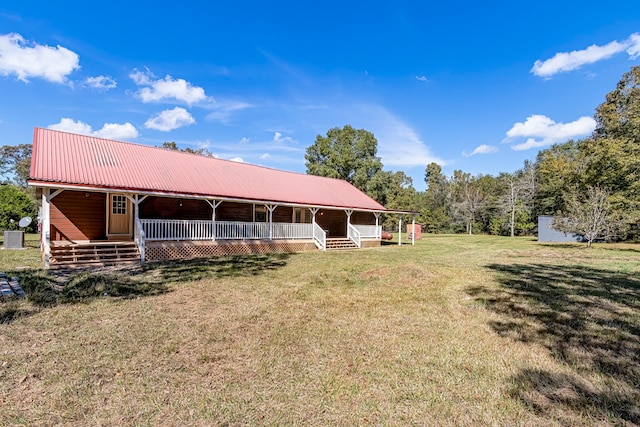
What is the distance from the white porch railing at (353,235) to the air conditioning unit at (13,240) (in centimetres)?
1620

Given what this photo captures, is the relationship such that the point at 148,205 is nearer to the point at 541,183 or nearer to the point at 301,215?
the point at 301,215

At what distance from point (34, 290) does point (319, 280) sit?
18.9 feet

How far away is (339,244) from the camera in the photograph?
18156 millimetres

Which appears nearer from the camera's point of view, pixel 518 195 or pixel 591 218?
pixel 591 218

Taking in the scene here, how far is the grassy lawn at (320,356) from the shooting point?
2.50m

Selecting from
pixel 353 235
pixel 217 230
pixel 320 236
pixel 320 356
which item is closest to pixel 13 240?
pixel 217 230

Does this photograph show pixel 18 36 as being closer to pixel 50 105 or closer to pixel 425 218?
pixel 50 105

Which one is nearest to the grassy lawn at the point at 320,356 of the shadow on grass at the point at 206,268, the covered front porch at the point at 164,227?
the shadow on grass at the point at 206,268

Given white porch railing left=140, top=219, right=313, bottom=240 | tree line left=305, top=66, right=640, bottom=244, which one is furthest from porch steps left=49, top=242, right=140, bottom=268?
tree line left=305, top=66, right=640, bottom=244

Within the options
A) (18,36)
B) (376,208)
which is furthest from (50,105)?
(376,208)

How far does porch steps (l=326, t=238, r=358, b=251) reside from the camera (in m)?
17.7

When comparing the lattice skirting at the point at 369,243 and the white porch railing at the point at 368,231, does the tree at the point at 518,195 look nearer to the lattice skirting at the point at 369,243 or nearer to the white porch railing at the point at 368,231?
the white porch railing at the point at 368,231

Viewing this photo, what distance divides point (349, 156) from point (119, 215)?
1057 inches

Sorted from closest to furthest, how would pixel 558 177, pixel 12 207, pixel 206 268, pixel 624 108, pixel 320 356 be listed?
pixel 320 356, pixel 206 268, pixel 12 207, pixel 624 108, pixel 558 177
